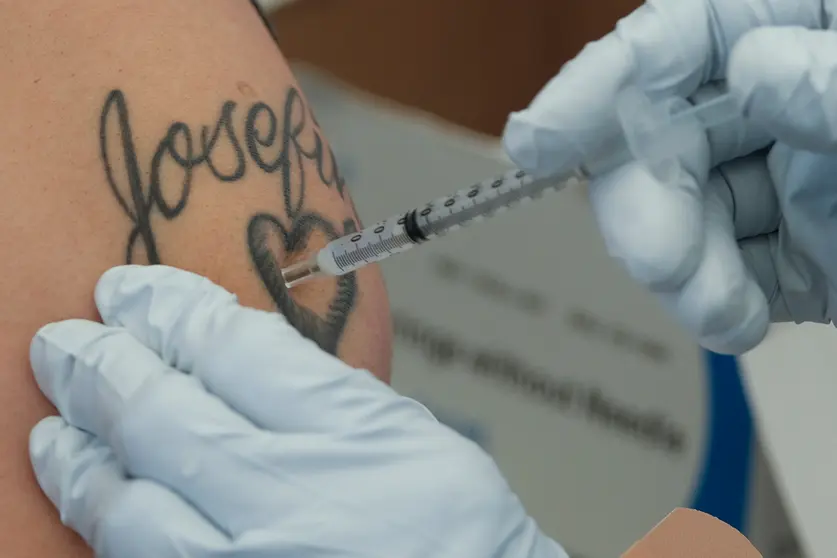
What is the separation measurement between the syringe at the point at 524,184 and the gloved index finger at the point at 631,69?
0.7 inches

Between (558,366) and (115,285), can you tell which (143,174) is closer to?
(115,285)

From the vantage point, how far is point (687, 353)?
188 cm

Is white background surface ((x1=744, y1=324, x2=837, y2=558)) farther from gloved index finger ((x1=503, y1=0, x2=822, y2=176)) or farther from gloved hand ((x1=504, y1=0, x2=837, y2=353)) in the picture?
gloved index finger ((x1=503, y1=0, x2=822, y2=176))

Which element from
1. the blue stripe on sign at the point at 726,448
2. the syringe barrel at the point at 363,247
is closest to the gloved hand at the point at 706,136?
the syringe barrel at the point at 363,247

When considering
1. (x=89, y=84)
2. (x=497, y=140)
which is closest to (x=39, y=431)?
(x=89, y=84)

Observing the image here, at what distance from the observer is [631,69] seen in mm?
732

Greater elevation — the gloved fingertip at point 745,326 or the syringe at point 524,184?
the syringe at point 524,184

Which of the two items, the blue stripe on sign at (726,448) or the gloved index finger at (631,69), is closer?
the gloved index finger at (631,69)

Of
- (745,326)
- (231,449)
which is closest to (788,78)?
(745,326)

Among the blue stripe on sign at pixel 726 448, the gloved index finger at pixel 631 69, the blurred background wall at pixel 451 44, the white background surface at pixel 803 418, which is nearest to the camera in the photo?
the gloved index finger at pixel 631 69

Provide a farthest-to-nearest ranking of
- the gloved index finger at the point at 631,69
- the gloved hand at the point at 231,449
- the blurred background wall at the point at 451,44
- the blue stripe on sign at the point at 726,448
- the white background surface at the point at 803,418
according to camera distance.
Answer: the blurred background wall at the point at 451,44, the blue stripe on sign at the point at 726,448, the white background surface at the point at 803,418, the gloved index finger at the point at 631,69, the gloved hand at the point at 231,449

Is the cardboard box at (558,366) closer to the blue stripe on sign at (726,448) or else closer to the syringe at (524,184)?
the blue stripe on sign at (726,448)

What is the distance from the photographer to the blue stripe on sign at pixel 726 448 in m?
1.75

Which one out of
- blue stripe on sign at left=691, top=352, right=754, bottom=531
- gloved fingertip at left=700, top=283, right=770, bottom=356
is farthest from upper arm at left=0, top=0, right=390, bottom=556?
blue stripe on sign at left=691, top=352, right=754, bottom=531
